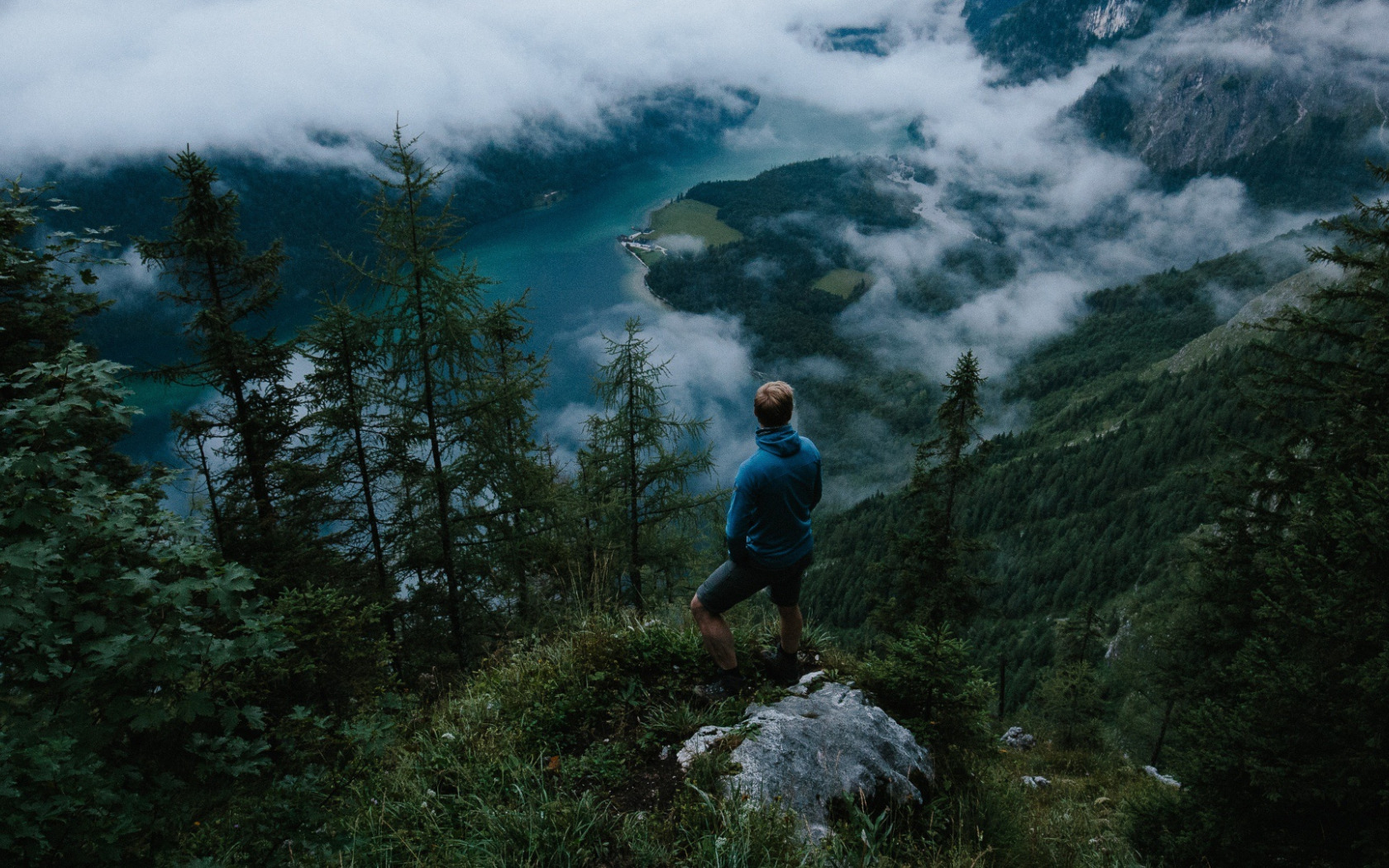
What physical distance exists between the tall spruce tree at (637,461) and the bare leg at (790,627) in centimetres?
668

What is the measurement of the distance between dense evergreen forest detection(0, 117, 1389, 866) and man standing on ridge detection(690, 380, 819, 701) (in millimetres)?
568

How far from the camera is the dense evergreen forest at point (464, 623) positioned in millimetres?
2920

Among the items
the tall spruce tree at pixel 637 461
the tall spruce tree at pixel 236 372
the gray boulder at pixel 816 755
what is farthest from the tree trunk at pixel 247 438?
the gray boulder at pixel 816 755

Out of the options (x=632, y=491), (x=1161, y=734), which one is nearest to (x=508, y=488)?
(x=632, y=491)

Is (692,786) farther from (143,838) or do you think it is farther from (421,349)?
(421,349)

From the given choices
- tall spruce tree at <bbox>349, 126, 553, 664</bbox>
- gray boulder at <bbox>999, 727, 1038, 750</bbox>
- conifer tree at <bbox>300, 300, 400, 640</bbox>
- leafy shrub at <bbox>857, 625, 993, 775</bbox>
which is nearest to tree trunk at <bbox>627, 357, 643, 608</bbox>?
tall spruce tree at <bbox>349, 126, 553, 664</bbox>

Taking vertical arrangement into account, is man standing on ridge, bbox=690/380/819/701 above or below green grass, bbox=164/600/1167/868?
above

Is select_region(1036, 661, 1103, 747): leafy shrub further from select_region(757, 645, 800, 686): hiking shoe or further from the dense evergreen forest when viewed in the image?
select_region(757, 645, 800, 686): hiking shoe

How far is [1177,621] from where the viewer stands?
49.2ft

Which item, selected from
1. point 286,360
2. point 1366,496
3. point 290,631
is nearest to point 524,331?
point 286,360

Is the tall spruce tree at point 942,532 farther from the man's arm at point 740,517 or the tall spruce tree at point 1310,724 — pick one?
the man's arm at point 740,517

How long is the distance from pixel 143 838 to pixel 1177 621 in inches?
732

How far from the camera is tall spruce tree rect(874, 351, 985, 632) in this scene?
1659 centimetres

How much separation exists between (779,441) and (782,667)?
2211mm
